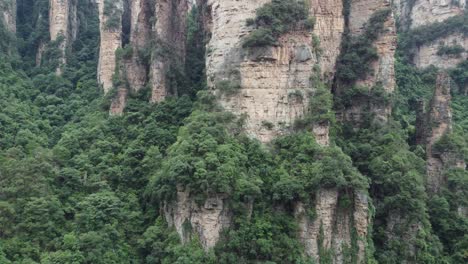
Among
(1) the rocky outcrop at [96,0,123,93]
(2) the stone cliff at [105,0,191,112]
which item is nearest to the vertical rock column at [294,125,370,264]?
(2) the stone cliff at [105,0,191,112]

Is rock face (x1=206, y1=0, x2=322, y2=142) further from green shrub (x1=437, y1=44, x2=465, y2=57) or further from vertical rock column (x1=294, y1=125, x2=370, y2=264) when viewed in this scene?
green shrub (x1=437, y1=44, x2=465, y2=57)

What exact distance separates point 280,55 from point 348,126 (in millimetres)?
7673

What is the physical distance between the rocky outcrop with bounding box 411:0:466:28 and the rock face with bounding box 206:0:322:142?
2472 cm

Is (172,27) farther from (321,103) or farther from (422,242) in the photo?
(422,242)

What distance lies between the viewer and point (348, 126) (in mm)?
39281

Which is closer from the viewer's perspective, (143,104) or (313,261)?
(313,261)

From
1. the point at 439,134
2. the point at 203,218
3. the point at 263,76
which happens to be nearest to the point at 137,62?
the point at 263,76

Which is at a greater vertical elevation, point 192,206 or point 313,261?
point 192,206

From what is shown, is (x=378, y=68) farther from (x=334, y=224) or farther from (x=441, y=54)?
(x=441, y=54)

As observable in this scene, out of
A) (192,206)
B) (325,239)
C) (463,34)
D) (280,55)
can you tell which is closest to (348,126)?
(280,55)

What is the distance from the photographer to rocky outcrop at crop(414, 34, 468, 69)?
52469mm

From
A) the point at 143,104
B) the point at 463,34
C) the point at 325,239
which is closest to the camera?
the point at 325,239

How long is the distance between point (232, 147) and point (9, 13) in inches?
1017

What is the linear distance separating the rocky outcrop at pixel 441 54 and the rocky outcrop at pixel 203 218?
1202 inches
